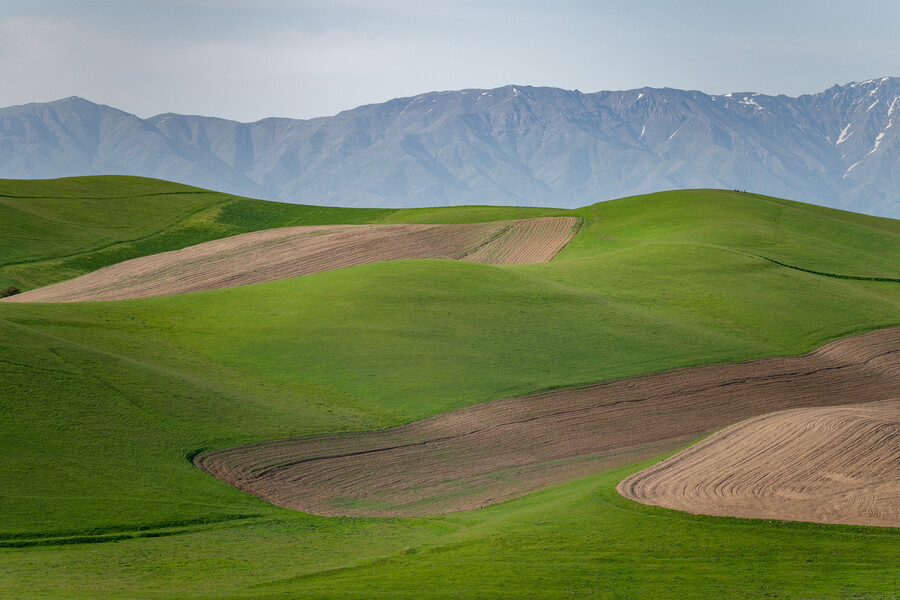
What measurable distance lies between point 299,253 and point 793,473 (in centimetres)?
4766

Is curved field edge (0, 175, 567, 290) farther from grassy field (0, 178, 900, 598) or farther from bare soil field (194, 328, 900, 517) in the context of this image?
bare soil field (194, 328, 900, 517)

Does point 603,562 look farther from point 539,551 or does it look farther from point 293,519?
→ point 293,519

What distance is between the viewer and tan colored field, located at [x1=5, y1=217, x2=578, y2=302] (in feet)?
207

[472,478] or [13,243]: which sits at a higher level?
[13,243]

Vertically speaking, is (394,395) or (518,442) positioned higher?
(394,395)

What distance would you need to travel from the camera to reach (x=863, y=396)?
42562 mm

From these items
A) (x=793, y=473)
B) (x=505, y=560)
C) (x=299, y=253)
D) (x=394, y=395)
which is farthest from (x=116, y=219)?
(x=505, y=560)

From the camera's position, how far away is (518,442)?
34.5 metres

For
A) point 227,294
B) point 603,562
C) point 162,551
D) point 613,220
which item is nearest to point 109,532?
point 162,551

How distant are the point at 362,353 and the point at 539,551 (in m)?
20.5

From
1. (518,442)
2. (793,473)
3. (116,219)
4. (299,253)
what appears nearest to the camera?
(793,473)

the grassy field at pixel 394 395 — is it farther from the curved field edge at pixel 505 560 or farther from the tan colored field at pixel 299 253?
the tan colored field at pixel 299 253

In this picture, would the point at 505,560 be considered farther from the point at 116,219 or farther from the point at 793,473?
the point at 116,219

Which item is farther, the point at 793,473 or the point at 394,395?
the point at 394,395
